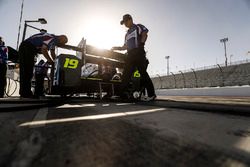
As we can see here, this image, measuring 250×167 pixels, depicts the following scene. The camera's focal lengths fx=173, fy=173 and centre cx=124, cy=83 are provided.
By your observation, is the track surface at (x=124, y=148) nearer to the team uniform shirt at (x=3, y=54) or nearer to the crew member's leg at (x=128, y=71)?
the crew member's leg at (x=128, y=71)

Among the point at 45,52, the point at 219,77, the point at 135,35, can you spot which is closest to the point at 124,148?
the point at 135,35

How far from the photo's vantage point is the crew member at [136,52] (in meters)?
3.78

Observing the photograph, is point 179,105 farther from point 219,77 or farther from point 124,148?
point 219,77

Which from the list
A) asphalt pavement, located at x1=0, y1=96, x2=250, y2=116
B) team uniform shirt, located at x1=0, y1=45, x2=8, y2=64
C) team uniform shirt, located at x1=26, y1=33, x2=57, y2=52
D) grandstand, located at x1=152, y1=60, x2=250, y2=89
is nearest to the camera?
asphalt pavement, located at x1=0, y1=96, x2=250, y2=116

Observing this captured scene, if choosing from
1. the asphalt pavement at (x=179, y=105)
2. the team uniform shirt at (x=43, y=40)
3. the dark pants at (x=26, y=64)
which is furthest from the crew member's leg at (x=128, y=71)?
the dark pants at (x=26, y=64)

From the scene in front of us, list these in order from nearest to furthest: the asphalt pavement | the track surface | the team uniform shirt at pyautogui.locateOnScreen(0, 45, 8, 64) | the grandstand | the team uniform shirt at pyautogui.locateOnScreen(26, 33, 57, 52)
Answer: the track surface, the asphalt pavement, the team uniform shirt at pyautogui.locateOnScreen(26, 33, 57, 52), the team uniform shirt at pyautogui.locateOnScreen(0, 45, 8, 64), the grandstand

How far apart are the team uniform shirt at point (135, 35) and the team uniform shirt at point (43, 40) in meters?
1.71

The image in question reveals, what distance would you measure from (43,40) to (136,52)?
212cm

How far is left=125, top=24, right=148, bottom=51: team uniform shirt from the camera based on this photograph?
3777 mm

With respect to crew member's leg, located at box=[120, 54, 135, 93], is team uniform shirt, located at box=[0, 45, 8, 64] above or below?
above

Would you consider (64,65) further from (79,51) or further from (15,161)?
(15,161)

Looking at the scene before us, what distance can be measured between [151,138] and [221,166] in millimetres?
345

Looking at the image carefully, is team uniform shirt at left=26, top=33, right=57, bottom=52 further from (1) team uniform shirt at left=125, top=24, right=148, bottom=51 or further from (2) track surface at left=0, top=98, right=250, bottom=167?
(2) track surface at left=0, top=98, right=250, bottom=167

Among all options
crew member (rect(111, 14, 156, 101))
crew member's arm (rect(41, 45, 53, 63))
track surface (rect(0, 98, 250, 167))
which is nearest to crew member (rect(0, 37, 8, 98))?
crew member's arm (rect(41, 45, 53, 63))
